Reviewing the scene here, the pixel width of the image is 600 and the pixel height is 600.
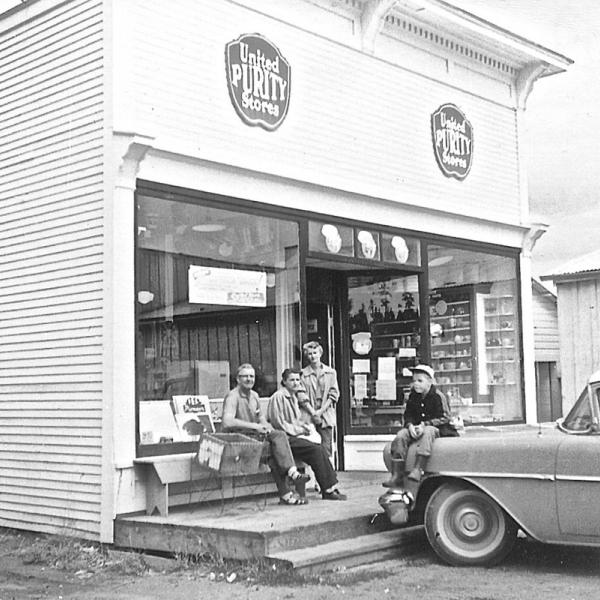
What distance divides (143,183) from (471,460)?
4.21m

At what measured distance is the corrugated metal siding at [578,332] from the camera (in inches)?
830

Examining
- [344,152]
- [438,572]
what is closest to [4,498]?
[438,572]

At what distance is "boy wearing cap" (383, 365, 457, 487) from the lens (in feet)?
29.1

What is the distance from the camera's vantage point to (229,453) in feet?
30.5

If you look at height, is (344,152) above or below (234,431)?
above

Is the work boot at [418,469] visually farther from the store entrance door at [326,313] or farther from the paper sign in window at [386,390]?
the paper sign in window at [386,390]

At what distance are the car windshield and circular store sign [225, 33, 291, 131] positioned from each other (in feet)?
15.9

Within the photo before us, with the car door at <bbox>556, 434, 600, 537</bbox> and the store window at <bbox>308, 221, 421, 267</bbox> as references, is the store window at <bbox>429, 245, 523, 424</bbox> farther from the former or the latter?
the car door at <bbox>556, 434, 600, 537</bbox>

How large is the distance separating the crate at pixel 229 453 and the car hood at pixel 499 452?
1764 millimetres

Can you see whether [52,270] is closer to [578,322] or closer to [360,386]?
[360,386]

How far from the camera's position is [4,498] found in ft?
35.0

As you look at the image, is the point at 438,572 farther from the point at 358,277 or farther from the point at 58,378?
the point at 358,277

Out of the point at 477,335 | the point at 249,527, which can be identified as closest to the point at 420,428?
the point at 249,527

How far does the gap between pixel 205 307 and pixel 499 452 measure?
12.1ft
